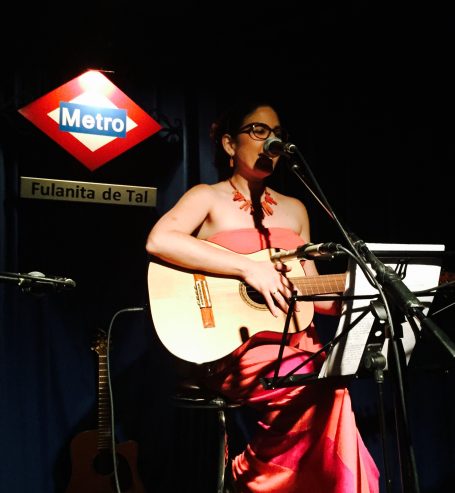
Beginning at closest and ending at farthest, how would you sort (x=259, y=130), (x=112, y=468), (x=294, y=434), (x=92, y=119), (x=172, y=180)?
(x=294, y=434), (x=259, y=130), (x=112, y=468), (x=92, y=119), (x=172, y=180)

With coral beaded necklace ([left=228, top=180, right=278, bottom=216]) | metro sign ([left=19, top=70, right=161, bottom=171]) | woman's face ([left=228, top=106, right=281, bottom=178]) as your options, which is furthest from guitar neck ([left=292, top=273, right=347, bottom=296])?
metro sign ([left=19, top=70, right=161, bottom=171])

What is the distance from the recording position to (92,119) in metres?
2.54

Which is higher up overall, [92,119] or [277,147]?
[92,119]

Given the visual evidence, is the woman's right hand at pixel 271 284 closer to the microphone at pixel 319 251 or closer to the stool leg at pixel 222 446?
the microphone at pixel 319 251

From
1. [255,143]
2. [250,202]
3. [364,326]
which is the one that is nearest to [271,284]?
[364,326]

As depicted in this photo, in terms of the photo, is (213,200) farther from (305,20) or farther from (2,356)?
(305,20)

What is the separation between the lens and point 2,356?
228 cm

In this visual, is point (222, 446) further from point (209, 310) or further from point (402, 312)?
point (402, 312)

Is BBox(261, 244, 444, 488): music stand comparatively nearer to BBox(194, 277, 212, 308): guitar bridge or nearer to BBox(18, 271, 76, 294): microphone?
BBox(194, 277, 212, 308): guitar bridge

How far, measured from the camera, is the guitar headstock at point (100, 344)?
237 centimetres

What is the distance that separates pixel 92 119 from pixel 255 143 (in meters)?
0.91

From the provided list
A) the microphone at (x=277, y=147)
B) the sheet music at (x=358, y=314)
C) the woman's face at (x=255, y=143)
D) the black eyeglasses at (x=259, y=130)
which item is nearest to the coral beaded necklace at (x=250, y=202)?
the woman's face at (x=255, y=143)

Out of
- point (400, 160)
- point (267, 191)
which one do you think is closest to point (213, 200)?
point (267, 191)

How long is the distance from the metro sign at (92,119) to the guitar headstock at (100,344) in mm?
849
